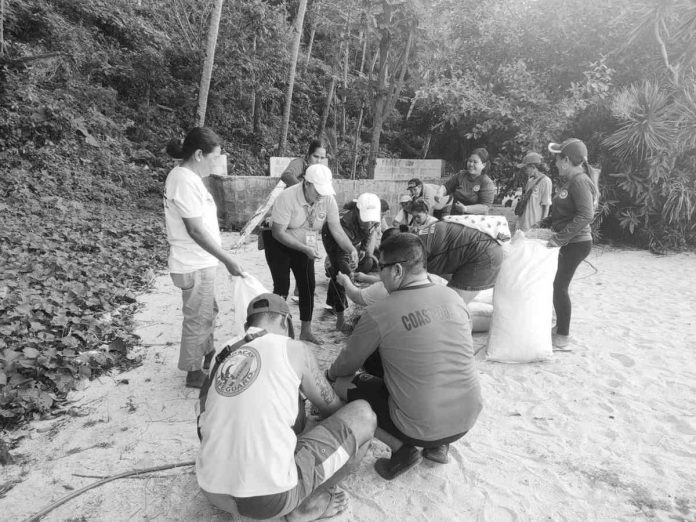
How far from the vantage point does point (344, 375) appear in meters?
2.36

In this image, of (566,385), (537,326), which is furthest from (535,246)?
(566,385)

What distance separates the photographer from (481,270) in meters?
3.34

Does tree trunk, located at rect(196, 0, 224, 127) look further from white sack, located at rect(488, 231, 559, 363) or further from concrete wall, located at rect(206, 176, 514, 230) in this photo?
white sack, located at rect(488, 231, 559, 363)

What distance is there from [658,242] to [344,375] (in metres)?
7.99

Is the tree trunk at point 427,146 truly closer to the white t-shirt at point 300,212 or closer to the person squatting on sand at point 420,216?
the person squatting on sand at point 420,216

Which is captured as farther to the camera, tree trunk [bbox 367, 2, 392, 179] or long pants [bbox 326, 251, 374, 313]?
tree trunk [bbox 367, 2, 392, 179]

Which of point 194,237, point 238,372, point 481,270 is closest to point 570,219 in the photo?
point 481,270

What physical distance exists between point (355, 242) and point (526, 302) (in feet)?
5.55

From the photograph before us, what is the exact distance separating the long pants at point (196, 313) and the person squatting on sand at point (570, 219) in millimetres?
2706

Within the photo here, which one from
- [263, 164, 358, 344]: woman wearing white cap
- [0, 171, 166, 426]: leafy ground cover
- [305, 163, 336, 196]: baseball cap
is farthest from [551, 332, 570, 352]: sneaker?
[0, 171, 166, 426]: leafy ground cover

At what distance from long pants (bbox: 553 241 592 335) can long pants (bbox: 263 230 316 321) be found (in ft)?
7.06

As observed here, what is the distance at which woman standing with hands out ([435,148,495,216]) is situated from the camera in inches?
200

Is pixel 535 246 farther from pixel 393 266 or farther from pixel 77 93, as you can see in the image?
pixel 77 93

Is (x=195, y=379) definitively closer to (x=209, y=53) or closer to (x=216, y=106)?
(x=209, y=53)
